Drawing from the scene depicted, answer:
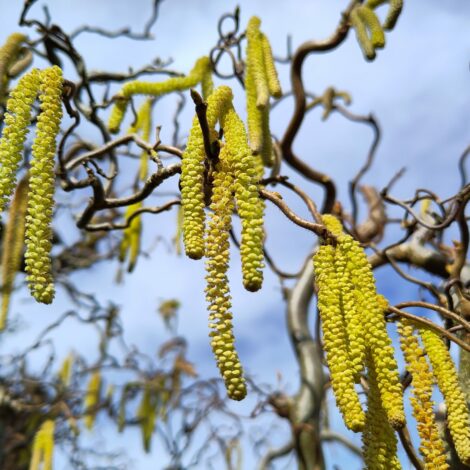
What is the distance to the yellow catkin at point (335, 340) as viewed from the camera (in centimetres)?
117

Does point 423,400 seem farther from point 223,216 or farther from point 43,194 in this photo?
point 43,194

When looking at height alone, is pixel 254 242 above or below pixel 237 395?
above

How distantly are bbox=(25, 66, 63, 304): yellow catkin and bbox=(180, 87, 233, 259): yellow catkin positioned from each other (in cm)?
29

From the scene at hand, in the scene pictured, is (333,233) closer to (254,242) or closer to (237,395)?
(254,242)

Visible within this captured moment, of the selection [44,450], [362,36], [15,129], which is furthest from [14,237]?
[44,450]

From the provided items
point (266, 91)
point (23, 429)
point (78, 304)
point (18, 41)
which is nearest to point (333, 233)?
point (266, 91)

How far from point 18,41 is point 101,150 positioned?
60 cm

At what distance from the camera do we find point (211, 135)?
1422 millimetres

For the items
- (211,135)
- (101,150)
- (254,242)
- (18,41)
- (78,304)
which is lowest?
(254,242)

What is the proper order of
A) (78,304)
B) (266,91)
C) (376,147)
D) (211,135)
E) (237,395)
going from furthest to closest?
1. (78,304)
2. (376,147)
3. (266,91)
4. (211,135)
5. (237,395)

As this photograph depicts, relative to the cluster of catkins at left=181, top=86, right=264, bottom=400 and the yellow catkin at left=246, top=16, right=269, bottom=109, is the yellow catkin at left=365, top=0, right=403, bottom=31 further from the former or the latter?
the cluster of catkins at left=181, top=86, right=264, bottom=400

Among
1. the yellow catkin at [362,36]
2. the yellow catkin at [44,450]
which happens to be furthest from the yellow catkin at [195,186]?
the yellow catkin at [44,450]

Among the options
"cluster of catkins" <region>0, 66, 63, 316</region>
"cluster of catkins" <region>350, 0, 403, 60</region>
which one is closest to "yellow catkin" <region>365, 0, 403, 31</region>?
"cluster of catkins" <region>350, 0, 403, 60</region>

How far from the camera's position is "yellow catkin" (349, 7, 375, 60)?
109 inches
